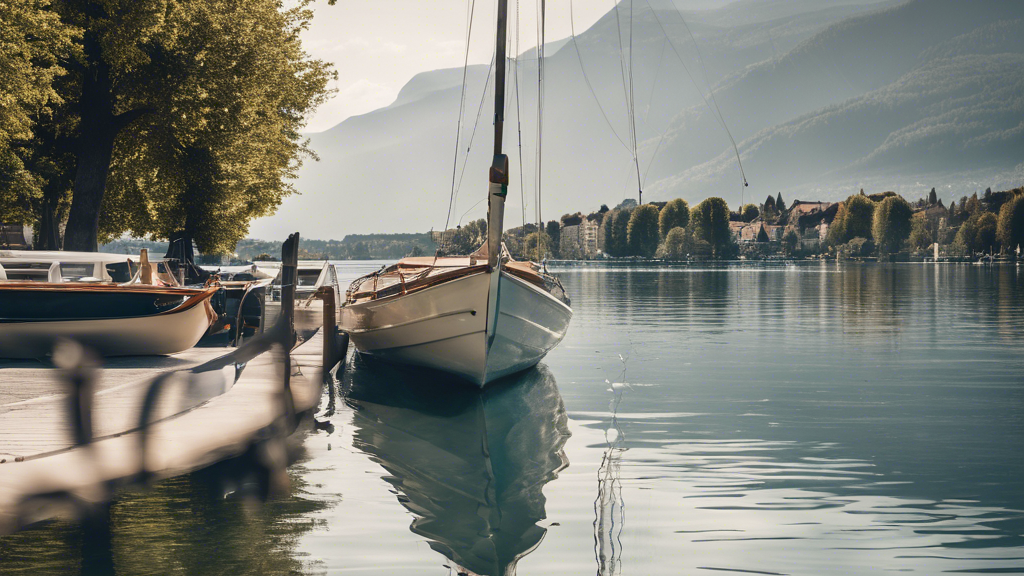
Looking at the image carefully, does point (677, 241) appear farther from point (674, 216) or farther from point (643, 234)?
point (643, 234)

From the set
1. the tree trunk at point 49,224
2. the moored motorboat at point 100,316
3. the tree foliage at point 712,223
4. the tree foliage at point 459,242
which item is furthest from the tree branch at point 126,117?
the tree foliage at point 712,223

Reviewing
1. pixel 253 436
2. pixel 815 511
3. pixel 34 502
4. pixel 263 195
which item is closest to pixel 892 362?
pixel 815 511

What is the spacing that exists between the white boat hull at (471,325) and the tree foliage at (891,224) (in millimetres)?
182175

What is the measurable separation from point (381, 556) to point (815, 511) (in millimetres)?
4373

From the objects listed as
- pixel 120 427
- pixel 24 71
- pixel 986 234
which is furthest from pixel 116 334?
pixel 986 234

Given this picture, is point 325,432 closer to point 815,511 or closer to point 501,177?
point 501,177

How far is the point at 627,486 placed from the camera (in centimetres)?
1024

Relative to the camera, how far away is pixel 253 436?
1180 centimetres

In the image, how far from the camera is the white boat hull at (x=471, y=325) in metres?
16.9

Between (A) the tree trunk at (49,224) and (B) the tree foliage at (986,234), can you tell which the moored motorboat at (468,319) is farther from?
(B) the tree foliage at (986,234)

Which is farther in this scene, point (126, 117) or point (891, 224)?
point (891, 224)

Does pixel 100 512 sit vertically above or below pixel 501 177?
below

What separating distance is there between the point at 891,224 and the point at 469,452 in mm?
190206

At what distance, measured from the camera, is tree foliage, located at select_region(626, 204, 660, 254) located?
198 m
